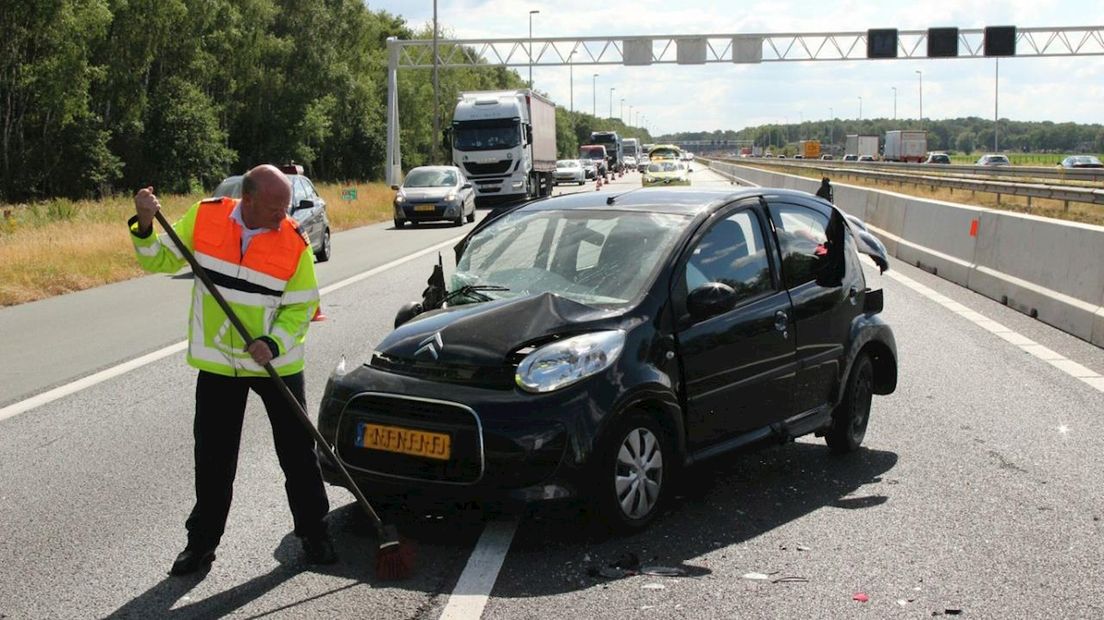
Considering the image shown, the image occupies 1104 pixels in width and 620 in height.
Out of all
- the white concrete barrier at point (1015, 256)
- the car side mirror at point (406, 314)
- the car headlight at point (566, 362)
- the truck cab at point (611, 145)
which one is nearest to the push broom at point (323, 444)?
the car headlight at point (566, 362)

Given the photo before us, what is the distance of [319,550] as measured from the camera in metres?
5.12

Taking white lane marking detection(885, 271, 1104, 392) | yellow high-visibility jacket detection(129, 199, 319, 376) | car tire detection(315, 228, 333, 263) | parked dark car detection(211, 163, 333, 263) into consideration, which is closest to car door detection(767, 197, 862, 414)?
yellow high-visibility jacket detection(129, 199, 319, 376)

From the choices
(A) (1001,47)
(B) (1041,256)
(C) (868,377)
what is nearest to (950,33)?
(A) (1001,47)

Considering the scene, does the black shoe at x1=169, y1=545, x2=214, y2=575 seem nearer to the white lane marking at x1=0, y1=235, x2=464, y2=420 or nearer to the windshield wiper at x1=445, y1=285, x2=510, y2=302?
the windshield wiper at x1=445, y1=285, x2=510, y2=302

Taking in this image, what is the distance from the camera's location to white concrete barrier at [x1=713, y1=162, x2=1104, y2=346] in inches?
464

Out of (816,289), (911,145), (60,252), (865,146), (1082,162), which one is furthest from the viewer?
(865,146)

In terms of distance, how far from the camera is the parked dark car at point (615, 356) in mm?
5191

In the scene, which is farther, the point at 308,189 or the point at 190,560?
the point at 308,189

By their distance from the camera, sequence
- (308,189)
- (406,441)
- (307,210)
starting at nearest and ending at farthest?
(406,441) → (307,210) → (308,189)

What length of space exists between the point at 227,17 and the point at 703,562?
62445mm

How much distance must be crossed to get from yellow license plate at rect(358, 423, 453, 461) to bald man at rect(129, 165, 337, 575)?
314 mm

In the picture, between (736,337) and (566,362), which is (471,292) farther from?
(736,337)

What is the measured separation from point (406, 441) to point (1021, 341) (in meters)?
7.90

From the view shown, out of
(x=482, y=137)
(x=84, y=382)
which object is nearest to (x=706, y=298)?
(x=84, y=382)
